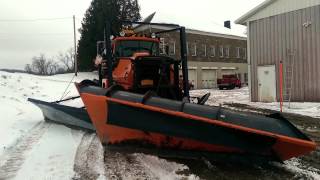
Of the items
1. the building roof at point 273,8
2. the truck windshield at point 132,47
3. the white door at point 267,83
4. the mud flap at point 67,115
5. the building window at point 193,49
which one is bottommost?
the mud flap at point 67,115

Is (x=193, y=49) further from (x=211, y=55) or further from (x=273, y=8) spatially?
(x=273, y=8)

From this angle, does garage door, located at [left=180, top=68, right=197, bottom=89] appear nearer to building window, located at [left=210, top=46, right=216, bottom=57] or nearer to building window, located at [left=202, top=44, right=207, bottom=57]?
building window, located at [left=202, top=44, right=207, bottom=57]

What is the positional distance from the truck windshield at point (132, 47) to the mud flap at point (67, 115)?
167 cm

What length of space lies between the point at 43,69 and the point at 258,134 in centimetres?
10100

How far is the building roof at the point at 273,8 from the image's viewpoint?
18.1 meters

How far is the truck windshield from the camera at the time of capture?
945 centimetres

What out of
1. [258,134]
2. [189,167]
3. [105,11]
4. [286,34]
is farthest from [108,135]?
[105,11]

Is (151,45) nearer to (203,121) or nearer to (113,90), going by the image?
(113,90)

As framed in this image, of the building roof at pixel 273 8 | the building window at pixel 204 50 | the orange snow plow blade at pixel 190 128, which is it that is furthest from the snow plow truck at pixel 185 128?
the building window at pixel 204 50

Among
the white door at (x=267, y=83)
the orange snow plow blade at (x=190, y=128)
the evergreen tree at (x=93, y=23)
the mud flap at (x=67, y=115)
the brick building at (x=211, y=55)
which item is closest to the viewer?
the orange snow plow blade at (x=190, y=128)

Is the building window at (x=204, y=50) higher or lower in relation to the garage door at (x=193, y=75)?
higher

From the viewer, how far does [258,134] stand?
522 cm

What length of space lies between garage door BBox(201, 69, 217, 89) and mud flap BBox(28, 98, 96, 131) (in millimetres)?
36020

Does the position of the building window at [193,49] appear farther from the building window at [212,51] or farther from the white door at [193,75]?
the building window at [212,51]
